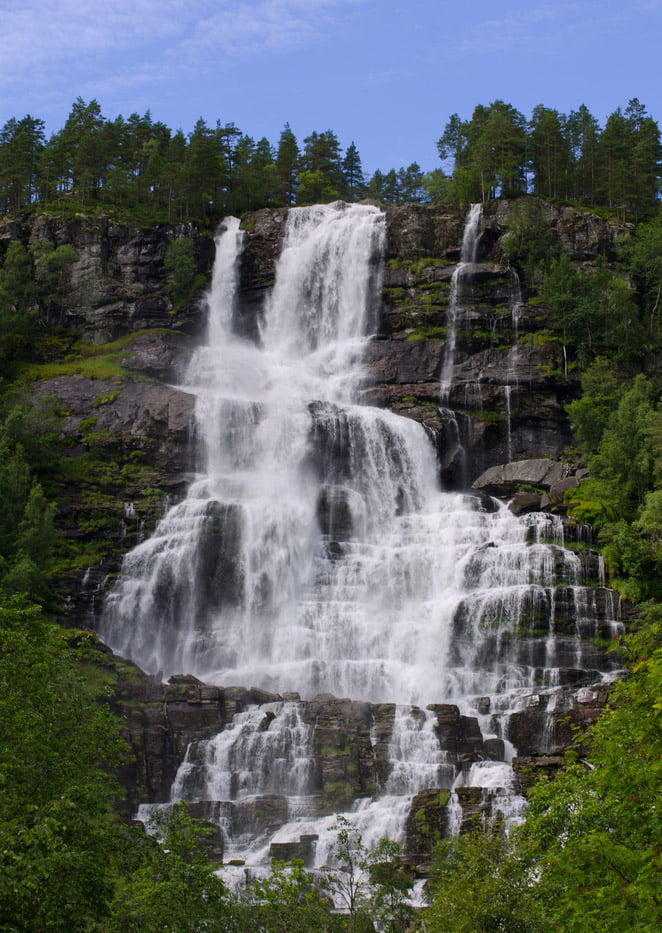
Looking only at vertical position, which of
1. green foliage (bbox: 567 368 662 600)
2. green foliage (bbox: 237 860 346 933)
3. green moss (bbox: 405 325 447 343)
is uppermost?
green moss (bbox: 405 325 447 343)

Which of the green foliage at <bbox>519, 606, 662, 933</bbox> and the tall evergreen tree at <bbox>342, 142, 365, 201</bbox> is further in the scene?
the tall evergreen tree at <bbox>342, 142, 365, 201</bbox>

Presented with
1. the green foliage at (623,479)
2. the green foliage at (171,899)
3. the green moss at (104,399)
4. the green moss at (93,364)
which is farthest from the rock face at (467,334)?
the green foliage at (171,899)

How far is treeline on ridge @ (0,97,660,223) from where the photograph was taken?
75.0 meters

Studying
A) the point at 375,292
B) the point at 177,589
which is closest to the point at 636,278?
the point at 375,292

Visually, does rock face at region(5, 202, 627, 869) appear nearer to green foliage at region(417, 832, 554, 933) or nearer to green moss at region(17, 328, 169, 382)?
green moss at region(17, 328, 169, 382)

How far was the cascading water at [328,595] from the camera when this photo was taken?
116ft

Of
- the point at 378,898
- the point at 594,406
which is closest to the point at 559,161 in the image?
the point at 594,406

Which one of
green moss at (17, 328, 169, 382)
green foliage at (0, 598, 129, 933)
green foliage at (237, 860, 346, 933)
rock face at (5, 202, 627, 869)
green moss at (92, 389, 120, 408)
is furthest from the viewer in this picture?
green moss at (17, 328, 169, 382)

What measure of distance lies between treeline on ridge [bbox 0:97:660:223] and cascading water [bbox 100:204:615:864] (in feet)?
69.4

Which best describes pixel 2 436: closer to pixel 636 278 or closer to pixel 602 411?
pixel 602 411

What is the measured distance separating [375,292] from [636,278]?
1939 cm

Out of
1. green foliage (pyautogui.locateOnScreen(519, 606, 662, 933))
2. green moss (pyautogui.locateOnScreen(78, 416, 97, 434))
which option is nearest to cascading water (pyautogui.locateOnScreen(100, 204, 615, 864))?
green moss (pyautogui.locateOnScreen(78, 416, 97, 434))

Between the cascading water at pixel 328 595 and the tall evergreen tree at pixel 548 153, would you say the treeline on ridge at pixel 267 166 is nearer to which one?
the tall evergreen tree at pixel 548 153

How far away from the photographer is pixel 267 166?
8050 centimetres
